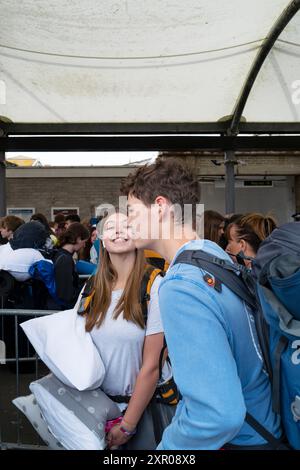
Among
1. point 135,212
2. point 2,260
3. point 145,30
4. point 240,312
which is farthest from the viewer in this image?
point 145,30

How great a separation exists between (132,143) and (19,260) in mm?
3155

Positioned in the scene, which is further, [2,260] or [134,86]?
[134,86]

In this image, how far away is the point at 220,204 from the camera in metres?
17.3

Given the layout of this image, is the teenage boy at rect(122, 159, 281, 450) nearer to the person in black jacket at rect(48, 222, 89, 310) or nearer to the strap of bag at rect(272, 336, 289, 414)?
the strap of bag at rect(272, 336, 289, 414)

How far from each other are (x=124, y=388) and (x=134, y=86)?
15.7 feet

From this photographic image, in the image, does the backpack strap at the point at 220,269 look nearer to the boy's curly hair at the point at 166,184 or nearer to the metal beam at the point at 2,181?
the boy's curly hair at the point at 166,184

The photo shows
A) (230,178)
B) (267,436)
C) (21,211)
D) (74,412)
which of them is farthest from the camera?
(21,211)

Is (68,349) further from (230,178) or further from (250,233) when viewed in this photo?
(230,178)

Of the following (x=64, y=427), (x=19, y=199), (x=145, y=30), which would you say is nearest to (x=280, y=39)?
(x=145, y=30)

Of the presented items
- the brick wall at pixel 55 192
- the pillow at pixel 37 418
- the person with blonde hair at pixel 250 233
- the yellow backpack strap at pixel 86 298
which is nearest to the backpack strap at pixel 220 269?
the yellow backpack strap at pixel 86 298

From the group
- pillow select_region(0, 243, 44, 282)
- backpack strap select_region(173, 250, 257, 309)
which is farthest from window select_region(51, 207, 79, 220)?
backpack strap select_region(173, 250, 257, 309)

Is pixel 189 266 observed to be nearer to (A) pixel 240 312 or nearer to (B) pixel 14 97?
(A) pixel 240 312

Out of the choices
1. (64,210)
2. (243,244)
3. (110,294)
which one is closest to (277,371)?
(110,294)

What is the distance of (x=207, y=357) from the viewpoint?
1.08 metres
